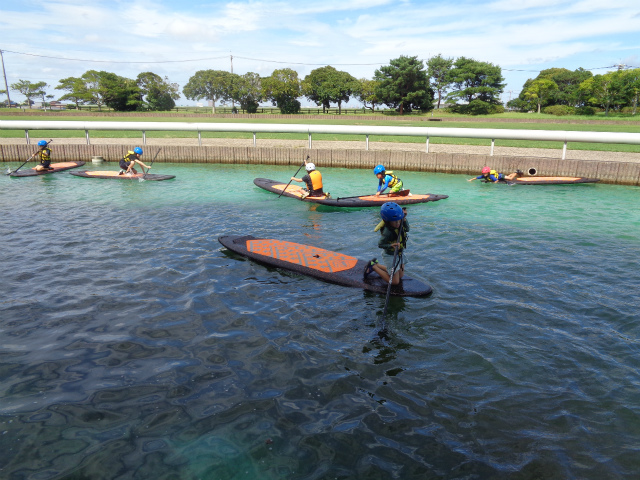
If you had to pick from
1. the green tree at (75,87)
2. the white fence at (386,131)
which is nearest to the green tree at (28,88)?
the green tree at (75,87)

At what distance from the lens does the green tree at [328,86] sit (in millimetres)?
71312

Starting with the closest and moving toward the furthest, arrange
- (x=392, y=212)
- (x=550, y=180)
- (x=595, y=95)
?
(x=392, y=212), (x=550, y=180), (x=595, y=95)

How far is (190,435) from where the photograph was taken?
4.23m

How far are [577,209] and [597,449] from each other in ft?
36.1

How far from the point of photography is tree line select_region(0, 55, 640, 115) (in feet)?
189

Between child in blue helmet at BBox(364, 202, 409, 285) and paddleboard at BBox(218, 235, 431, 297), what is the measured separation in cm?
18

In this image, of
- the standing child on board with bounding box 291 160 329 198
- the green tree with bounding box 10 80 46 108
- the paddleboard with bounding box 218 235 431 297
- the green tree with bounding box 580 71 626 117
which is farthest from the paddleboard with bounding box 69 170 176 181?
the green tree with bounding box 10 80 46 108

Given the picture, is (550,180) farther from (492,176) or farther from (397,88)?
(397,88)

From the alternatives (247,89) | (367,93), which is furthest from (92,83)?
(367,93)

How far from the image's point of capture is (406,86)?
212 ft

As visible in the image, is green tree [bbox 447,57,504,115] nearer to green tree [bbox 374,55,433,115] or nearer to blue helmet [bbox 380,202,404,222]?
green tree [bbox 374,55,433,115]

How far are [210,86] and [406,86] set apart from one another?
4111 cm

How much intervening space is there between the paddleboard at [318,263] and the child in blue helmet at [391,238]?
0.18 metres

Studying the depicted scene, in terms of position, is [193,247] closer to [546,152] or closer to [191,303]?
[191,303]
